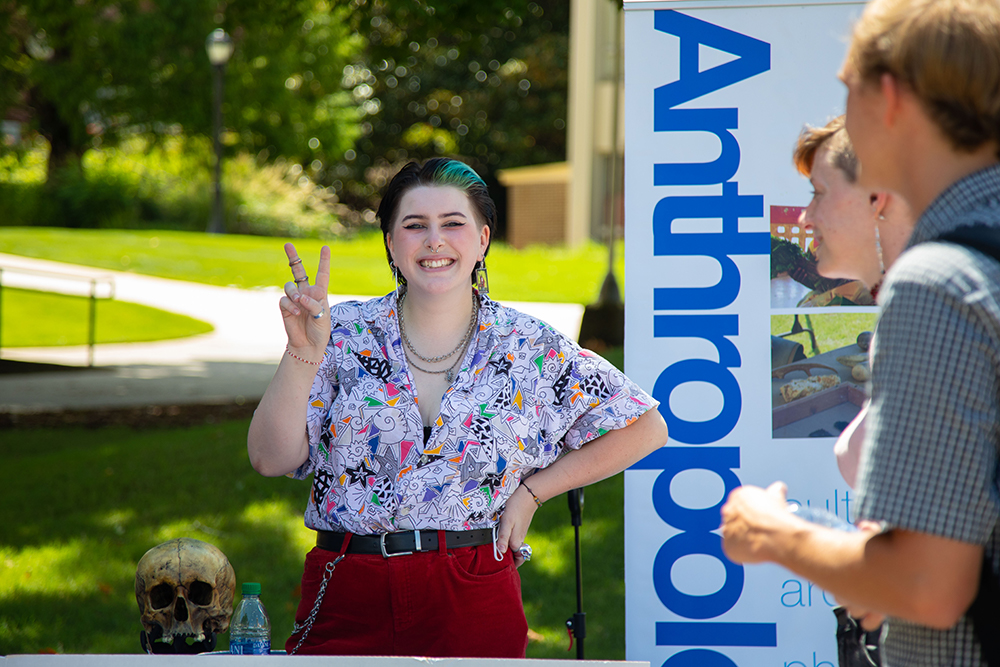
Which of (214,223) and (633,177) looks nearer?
(633,177)

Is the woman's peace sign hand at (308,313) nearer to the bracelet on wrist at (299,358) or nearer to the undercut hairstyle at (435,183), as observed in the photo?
the bracelet on wrist at (299,358)

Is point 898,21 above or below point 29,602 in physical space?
above

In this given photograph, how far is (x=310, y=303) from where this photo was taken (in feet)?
7.23

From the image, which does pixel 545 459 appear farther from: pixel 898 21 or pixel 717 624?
pixel 898 21

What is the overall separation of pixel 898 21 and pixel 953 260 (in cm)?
30

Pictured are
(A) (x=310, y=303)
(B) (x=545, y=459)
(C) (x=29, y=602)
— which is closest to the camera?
(A) (x=310, y=303)

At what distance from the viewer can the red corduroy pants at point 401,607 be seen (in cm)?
237

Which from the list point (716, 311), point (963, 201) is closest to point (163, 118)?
point (716, 311)

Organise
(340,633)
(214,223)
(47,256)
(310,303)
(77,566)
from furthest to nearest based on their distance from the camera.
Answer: (214,223) < (47,256) < (77,566) < (340,633) < (310,303)

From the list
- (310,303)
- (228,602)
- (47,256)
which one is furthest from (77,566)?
(47,256)

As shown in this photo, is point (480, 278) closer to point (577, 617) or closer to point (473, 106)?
point (577, 617)

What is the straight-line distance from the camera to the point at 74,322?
12859 mm

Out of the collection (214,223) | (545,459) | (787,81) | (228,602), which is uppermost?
(214,223)

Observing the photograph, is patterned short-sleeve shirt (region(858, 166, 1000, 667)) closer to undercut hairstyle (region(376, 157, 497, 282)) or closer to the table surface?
undercut hairstyle (region(376, 157, 497, 282))
